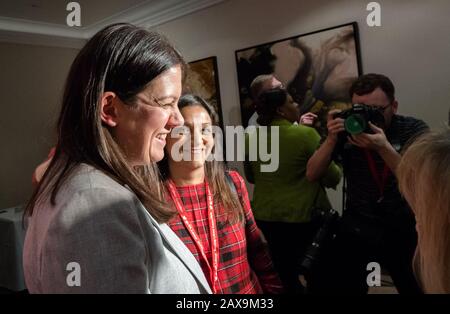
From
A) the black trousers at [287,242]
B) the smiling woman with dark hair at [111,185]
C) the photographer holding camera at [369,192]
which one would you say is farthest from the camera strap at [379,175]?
the smiling woman with dark hair at [111,185]

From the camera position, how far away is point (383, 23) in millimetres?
2141

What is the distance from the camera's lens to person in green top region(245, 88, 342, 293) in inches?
67.8

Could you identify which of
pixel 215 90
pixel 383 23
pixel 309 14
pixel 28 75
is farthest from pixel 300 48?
pixel 28 75

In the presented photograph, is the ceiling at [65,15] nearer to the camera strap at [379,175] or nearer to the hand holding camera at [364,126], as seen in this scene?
the hand holding camera at [364,126]

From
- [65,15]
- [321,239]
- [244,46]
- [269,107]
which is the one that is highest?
[65,15]

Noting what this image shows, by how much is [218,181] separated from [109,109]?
0.60 metres

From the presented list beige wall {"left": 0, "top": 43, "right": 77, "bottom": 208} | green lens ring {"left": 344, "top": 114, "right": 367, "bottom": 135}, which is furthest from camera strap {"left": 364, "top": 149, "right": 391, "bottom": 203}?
beige wall {"left": 0, "top": 43, "right": 77, "bottom": 208}

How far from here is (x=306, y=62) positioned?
2.56 meters

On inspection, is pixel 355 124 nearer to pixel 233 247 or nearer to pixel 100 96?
pixel 233 247

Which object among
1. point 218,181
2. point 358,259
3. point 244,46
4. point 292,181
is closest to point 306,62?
point 244,46

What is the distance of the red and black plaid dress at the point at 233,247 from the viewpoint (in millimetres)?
969

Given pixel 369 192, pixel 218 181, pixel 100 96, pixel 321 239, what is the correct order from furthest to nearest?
pixel 369 192, pixel 321 239, pixel 218 181, pixel 100 96

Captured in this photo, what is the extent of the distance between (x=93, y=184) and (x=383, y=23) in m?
2.20
